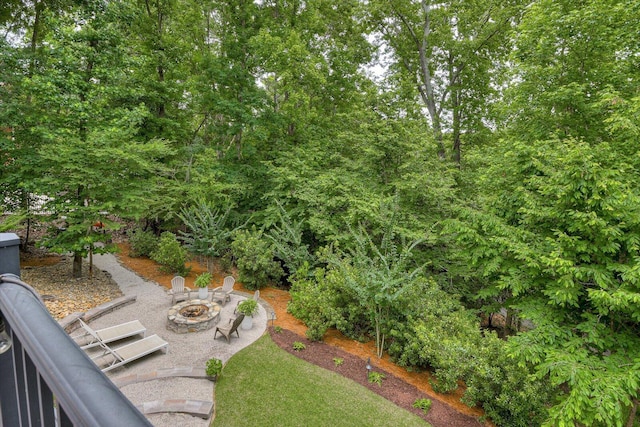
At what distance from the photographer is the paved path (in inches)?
262

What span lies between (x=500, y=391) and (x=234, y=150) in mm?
15180

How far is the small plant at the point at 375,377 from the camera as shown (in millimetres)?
7734

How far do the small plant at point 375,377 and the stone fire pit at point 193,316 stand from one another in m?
5.01

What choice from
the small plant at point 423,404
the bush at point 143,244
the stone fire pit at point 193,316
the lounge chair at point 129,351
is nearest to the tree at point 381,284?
the small plant at point 423,404

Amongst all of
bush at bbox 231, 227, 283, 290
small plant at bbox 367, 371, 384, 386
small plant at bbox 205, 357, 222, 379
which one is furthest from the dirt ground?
small plant at bbox 205, 357, 222, 379

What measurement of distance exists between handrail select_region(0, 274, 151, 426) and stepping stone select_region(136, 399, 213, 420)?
19.5 feet

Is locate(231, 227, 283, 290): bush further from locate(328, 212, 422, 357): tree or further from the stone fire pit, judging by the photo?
locate(328, 212, 422, 357): tree

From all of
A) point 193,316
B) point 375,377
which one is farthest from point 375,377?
point 193,316

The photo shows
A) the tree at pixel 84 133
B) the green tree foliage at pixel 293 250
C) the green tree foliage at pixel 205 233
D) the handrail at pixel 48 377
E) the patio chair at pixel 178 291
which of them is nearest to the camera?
the handrail at pixel 48 377

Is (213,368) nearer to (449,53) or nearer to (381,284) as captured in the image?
(381,284)

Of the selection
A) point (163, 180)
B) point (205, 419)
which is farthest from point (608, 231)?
point (163, 180)

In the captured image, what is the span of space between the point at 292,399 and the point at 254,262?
6.33 meters

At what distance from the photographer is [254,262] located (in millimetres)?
12508

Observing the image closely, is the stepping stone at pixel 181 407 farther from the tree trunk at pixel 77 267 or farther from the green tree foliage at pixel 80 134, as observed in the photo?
the tree trunk at pixel 77 267
